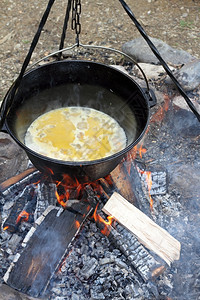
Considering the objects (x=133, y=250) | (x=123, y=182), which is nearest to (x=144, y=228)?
(x=133, y=250)

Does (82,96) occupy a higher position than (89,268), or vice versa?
(82,96)

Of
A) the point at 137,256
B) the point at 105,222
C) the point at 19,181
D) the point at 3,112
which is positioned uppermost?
the point at 3,112

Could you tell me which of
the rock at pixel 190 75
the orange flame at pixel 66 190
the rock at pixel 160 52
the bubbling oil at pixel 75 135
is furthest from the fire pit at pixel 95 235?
the rock at pixel 160 52

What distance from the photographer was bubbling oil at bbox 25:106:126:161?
2445mm

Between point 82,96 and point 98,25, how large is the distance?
112 inches

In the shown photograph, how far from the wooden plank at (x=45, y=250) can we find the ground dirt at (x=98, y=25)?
104 inches

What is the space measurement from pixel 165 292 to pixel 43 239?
3.14 feet

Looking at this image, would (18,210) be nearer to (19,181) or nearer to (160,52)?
(19,181)

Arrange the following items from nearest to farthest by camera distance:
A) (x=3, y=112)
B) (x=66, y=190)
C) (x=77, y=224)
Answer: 1. (x=3, y=112)
2. (x=77, y=224)
3. (x=66, y=190)

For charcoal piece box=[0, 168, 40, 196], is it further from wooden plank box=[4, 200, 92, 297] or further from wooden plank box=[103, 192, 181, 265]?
wooden plank box=[103, 192, 181, 265]

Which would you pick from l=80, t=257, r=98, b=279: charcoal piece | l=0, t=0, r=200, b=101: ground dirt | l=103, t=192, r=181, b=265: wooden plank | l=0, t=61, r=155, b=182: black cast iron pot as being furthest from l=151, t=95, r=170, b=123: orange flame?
l=0, t=0, r=200, b=101: ground dirt

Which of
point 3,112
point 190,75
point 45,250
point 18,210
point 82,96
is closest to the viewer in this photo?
point 3,112

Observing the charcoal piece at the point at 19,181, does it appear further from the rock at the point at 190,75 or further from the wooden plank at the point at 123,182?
the rock at the point at 190,75

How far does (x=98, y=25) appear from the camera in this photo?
514 cm
